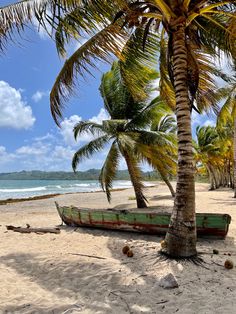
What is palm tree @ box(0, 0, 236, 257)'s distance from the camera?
5551mm

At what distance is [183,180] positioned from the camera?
226 inches

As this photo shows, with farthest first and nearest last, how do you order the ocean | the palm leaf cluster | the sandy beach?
the ocean < the palm leaf cluster < the sandy beach

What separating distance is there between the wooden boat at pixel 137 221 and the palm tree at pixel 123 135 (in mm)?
3444

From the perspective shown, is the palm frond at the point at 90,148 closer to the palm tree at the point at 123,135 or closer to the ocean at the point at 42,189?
the palm tree at the point at 123,135

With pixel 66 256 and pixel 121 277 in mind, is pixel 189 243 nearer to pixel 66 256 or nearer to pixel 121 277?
pixel 121 277

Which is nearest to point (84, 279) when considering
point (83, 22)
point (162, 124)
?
point (83, 22)

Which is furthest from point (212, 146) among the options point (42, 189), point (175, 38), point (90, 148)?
point (42, 189)

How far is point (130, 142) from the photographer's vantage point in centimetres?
1230

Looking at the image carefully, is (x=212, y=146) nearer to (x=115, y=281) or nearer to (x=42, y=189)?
(x=115, y=281)

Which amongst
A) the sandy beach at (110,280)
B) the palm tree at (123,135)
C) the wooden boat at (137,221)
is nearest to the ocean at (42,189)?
the palm tree at (123,135)

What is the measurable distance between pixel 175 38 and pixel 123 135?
23.8ft

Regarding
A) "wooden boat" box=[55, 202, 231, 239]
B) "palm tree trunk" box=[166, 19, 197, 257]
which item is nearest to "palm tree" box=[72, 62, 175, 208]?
"wooden boat" box=[55, 202, 231, 239]

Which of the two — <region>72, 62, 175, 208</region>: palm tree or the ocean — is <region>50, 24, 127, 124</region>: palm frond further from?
the ocean

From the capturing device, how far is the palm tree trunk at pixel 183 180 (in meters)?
5.68
